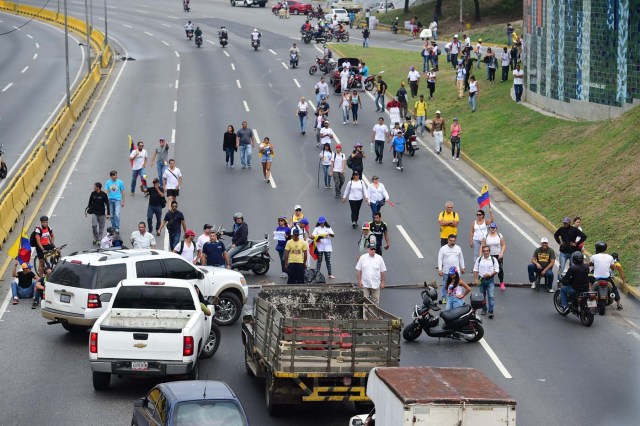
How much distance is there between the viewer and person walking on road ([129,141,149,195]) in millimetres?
35031

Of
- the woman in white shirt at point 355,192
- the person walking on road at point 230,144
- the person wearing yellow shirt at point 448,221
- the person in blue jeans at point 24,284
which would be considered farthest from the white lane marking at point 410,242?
the person in blue jeans at point 24,284

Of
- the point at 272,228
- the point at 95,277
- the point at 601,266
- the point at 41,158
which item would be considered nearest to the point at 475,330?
the point at 601,266

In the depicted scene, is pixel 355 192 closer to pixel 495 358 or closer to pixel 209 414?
pixel 495 358

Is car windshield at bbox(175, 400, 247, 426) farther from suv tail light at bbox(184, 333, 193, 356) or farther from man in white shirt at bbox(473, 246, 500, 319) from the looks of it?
man in white shirt at bbox(473, 246, 500, 319)

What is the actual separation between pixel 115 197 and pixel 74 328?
339 inches

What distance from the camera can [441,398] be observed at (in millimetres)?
13586

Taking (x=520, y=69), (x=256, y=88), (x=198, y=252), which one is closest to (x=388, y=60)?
(x=256, y=88)

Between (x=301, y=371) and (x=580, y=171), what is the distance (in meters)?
19.9

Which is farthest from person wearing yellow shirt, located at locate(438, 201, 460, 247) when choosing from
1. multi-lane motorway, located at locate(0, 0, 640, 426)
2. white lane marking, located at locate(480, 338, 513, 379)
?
white lane marking, located at locate(480, 338, 513, 379)

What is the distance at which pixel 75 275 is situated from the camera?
71.4ft

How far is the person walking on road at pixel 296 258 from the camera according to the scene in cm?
2512

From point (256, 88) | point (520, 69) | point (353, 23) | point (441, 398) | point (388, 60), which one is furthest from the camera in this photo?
point (353, 23)

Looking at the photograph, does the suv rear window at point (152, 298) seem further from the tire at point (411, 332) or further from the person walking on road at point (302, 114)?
the person walking on road at point (302, 114)

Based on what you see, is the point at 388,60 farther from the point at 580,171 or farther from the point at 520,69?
the point at 580,171
